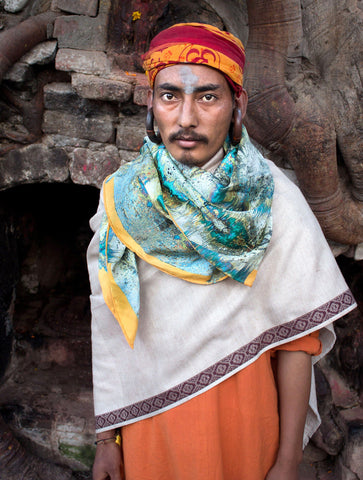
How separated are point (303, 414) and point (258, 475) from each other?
0.26 m

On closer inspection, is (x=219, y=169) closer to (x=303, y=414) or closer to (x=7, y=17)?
(x=303, y=414)

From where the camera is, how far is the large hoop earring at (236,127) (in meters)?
1.33

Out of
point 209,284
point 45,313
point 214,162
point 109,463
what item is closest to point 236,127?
point 214,162

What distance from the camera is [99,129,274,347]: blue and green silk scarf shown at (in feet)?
4.28

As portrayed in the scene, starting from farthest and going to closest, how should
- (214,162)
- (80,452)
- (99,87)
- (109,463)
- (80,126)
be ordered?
(80,452) < (80,126) < (99,87) < (109,463) < (214,162)

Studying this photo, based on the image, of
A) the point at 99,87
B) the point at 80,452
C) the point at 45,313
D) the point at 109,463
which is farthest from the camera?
the point at 45,313

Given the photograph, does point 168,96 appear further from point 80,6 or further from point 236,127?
point 80,6

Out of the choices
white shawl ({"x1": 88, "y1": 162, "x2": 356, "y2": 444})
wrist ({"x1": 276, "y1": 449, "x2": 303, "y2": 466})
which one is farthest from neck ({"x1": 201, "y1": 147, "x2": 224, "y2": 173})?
wrist ({"x1": 276, "y1": 449, "x2": 303, "y2": 466})

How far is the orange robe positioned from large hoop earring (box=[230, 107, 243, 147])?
0.71 m

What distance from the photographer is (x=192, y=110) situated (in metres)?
1.28

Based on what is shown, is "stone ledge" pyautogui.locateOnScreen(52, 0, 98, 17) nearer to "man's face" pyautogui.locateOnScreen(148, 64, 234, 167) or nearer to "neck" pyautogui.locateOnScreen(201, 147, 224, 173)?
"man's face" pyautogui.locateOnScreen(148, 64, 234, 167)

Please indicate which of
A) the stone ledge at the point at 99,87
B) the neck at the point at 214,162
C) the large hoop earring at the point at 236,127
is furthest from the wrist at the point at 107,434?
the stone ledge at the point at 99,87

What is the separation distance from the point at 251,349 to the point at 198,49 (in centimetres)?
98

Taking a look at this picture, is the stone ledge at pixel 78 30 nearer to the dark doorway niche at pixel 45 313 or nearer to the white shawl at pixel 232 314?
the dark doorway niche at pixel 45 313
